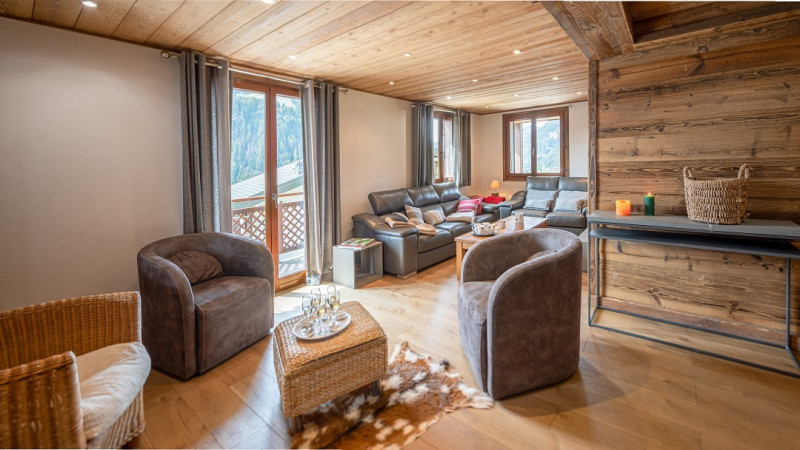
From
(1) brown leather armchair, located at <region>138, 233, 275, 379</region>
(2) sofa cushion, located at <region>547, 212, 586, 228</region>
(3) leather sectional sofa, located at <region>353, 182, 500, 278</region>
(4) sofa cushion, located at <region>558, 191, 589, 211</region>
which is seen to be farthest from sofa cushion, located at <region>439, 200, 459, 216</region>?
(1) brown leather armchair, located at <region>138, 233, 275, 379</region>

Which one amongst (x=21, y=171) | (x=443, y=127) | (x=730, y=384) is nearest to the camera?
(x=730, y=384)

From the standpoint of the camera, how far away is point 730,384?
2.08m

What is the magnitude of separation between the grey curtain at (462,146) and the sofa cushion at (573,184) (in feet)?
5.80

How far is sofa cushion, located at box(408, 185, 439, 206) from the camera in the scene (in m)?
5.38

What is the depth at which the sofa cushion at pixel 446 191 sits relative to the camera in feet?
19.7

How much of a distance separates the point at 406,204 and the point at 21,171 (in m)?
3.84

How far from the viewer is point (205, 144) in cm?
315

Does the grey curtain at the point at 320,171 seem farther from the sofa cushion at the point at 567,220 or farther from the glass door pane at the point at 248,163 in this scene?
the sofa cushion at the point at 567,220

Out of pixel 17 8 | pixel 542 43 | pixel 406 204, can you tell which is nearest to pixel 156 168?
pixel 17 8

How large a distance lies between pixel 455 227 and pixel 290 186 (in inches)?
91.1

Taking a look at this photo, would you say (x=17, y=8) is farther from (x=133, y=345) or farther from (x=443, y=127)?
(x=443, y=127)

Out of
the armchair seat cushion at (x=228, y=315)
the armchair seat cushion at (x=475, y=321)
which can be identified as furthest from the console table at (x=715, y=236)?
the armchair seat cushion at (x=228, y=315)

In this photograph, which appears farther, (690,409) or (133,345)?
(690,409)

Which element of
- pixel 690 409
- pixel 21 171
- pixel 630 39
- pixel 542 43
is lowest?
pixel 690 409
